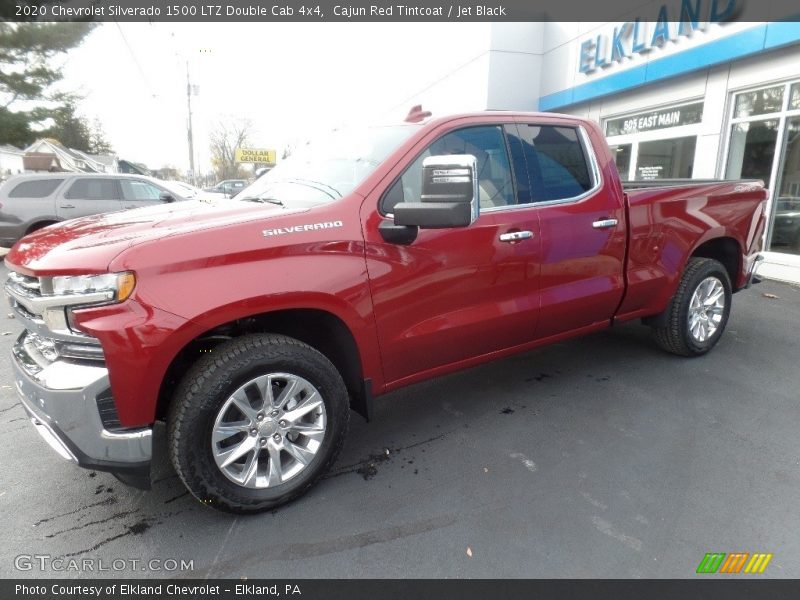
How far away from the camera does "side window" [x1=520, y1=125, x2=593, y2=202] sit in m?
3.24

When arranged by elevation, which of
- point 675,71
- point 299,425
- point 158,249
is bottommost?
point 299,425

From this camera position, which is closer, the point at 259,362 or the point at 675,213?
the point at 259,362

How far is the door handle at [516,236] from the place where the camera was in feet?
9.76

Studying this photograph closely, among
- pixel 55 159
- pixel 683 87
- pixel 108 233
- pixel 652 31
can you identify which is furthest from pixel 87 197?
pixel 55 159

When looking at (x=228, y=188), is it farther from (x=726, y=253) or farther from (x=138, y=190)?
(x=726, y=253)

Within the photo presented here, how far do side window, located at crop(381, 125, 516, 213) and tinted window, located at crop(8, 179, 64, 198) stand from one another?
9.26 metres

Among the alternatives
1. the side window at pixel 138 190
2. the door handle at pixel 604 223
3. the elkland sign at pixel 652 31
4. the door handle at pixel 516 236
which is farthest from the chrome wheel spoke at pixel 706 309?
the side window at pixel 138 190

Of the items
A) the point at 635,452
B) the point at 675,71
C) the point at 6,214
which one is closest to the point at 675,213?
the point at 635,452

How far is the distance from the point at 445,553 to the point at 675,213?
3077 mm

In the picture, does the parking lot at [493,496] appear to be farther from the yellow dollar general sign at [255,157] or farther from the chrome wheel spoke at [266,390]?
the yellow dollar general sign at [255,157]

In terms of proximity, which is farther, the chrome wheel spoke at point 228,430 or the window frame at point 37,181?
the window frame at point 37,181

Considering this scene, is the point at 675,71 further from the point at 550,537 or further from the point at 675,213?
the point at 550,537

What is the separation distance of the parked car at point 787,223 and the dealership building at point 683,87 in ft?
0.05
